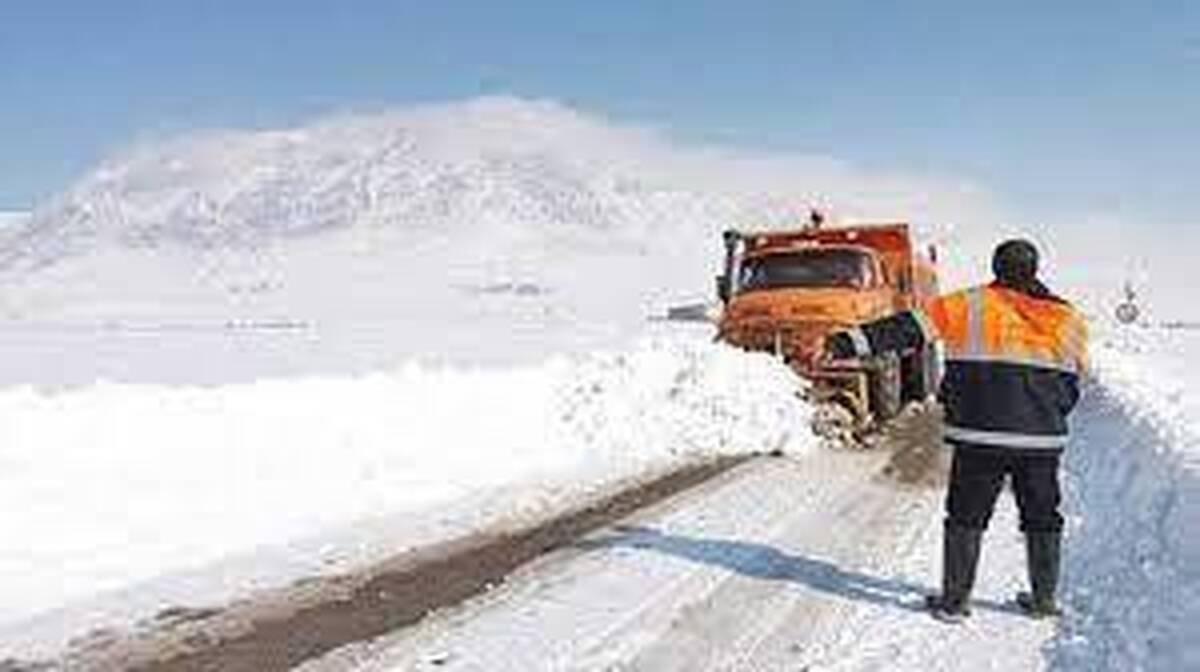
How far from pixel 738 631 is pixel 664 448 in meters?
11.1

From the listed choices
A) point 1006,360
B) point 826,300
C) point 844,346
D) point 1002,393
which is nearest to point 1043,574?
point 1002,393

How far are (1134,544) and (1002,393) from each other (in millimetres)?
2299

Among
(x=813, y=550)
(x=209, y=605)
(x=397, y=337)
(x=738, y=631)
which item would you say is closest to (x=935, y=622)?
(x=738, y=631)

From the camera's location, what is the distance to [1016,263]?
9641 millimetres

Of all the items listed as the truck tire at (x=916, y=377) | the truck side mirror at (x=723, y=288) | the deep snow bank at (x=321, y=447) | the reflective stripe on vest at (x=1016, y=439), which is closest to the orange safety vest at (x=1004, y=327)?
the reflective stripe on vest at (x=1016, y=439)

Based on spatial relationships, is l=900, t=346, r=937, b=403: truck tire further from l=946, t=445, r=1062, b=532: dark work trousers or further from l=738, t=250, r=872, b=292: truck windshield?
l=946, t=445, r=1062, b=532: dark work trousers

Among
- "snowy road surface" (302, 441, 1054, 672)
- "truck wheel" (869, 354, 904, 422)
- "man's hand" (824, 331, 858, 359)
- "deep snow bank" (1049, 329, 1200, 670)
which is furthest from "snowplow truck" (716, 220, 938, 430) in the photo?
"man's hand" (824, 331, 858, 359)

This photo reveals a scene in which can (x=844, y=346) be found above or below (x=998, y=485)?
above

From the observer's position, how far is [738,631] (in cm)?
942

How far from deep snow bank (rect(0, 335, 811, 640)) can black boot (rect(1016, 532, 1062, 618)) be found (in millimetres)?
4577

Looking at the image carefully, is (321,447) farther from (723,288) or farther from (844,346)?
(844,346)

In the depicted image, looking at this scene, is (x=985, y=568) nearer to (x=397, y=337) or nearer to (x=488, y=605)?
(x=488, y=605)

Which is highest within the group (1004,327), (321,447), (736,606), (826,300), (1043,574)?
(1004,327)

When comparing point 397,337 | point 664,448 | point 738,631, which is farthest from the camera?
point 397,337
